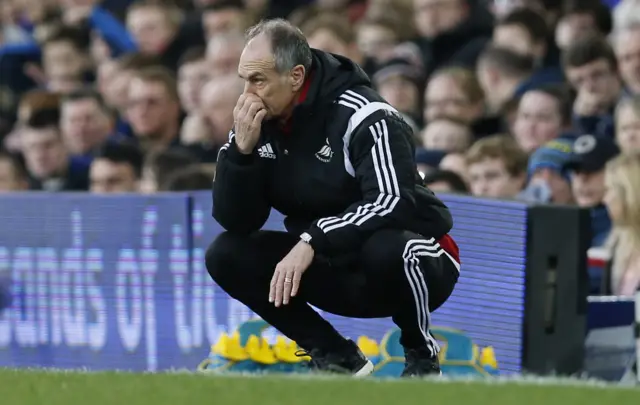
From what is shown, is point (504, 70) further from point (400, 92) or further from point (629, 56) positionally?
point (629, 56)

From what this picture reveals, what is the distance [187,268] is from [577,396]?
3989 millimetres

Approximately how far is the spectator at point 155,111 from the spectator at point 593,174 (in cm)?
383

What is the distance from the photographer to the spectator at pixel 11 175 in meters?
12.5

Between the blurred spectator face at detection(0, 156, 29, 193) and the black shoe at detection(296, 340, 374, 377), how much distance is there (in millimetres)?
6252

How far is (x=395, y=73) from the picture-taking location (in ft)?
37.4

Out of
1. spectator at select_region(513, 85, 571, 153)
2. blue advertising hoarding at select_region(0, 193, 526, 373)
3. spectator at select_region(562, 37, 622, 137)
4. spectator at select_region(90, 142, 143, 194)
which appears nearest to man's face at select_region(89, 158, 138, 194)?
spectator at select_region(90, 142, 143, 194)

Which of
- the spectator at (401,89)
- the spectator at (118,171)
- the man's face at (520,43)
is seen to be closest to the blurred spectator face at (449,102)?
the spectator at (401,89)

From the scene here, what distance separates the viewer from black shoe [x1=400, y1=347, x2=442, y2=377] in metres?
6.50

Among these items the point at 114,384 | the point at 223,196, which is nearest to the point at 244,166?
the point at 223,196

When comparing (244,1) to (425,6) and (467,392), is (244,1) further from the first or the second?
(467,392)

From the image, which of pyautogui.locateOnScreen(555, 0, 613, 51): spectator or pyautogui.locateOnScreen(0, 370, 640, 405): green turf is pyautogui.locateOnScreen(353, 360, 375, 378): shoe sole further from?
pyautogui.locateOnScreen(555, 0, 613, 51): spectator

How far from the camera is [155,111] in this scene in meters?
12.3

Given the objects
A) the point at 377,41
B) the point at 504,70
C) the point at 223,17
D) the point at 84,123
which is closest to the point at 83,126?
the point at 84,123

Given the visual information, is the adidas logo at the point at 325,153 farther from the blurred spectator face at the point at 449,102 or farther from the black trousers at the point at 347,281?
the blurred spectator face at the point at 449,102
